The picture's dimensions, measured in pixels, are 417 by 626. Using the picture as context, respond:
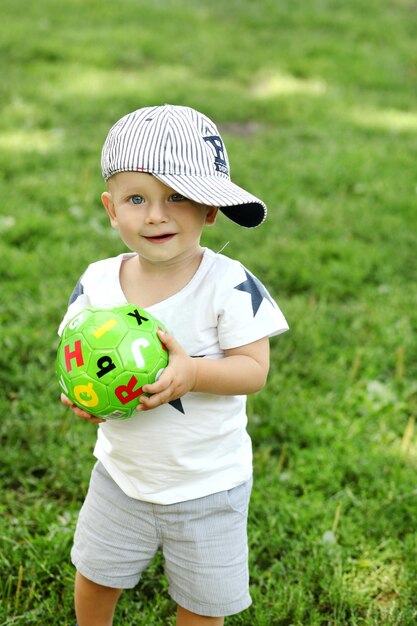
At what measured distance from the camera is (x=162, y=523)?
6.67 ft

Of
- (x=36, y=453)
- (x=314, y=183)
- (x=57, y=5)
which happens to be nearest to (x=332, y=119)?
(x=314, y=183)

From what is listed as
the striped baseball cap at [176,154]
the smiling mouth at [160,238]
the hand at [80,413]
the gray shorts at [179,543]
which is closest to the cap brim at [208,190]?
the striped baseball cap at [176,154]

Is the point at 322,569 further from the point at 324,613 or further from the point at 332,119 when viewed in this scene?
the point at 332,119

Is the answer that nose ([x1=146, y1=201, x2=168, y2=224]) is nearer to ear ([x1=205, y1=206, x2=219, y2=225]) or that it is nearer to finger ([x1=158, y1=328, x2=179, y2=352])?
ear ([x1=205, y1=206, x2=219, y2=225])

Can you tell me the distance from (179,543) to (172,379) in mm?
536

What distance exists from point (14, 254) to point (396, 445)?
231 cm

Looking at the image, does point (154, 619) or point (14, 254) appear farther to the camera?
point (14, 254)

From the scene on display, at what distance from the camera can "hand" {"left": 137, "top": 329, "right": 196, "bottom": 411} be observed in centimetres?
174

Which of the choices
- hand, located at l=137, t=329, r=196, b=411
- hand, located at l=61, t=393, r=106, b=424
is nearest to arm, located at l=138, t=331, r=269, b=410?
hand, located at l=137, t=329, r=196, b=411

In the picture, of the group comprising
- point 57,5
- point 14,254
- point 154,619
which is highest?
point 57,5

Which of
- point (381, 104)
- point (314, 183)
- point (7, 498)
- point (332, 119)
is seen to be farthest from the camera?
point (381, 104)

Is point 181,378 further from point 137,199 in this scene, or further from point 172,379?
point 137,199

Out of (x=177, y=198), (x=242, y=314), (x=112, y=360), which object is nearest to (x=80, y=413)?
(x=112, y=360)

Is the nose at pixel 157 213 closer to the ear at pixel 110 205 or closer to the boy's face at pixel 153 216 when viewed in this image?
the boy's face at pixel 153 216
